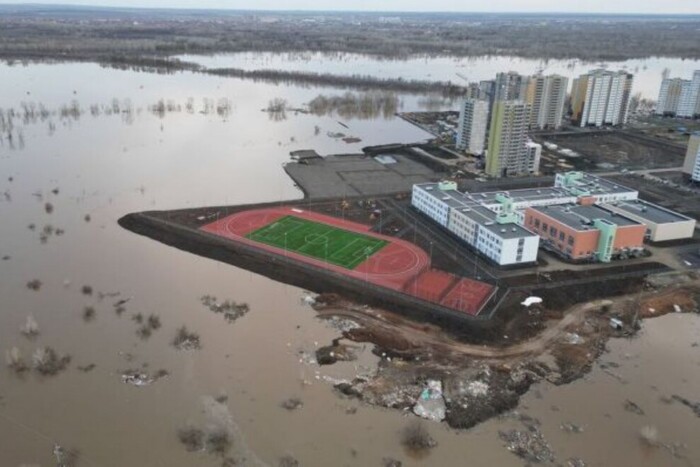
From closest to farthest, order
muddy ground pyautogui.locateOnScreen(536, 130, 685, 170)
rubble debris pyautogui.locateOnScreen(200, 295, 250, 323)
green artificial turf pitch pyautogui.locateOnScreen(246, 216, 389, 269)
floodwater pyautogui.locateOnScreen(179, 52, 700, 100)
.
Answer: rubble debris pyautogui.locateOnScreen(200, 295, 250, 323), green artificial turf pitch pyautogui.locateOnScreen(246, 216, 389, 269), muddy ground pyautogui.locateOnScreen(536, 130, 685, 170), floodwater pyautogui.locateOnScreen(179, 52, 700, 100)

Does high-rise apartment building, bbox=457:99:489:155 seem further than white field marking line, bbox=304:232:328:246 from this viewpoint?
Yes

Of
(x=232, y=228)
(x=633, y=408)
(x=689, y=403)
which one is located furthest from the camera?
(x=232, y=228)

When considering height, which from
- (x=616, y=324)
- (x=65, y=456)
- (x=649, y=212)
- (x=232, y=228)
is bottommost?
(x=65, y=456)

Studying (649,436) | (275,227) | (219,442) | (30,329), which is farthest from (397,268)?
(30,329)

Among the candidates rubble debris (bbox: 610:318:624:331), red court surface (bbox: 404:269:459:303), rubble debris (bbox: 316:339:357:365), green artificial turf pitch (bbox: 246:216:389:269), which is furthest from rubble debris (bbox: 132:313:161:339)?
rubble debris (bbox: 610:318:624:331)

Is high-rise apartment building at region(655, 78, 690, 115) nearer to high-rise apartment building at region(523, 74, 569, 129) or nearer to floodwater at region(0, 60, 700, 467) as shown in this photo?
high-rise apartment building at region(523, 74, 569, 129)

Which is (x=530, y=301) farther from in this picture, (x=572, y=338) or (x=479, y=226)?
(x=479, y=226)

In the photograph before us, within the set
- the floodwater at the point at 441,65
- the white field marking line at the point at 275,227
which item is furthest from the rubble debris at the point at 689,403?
the floodwater at the point at 441,65
